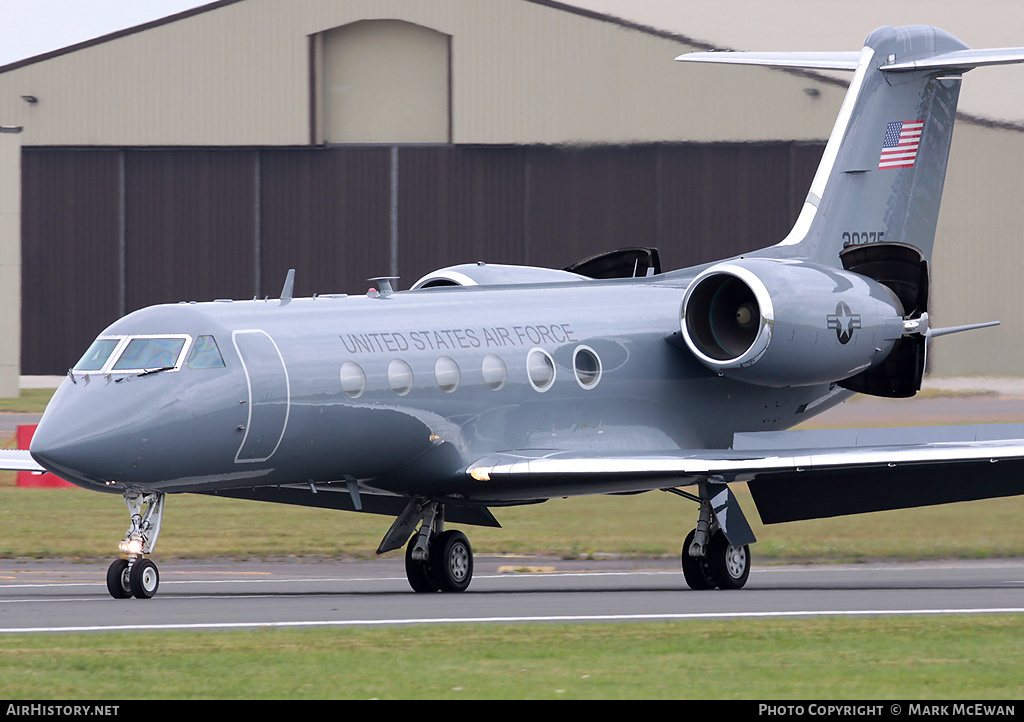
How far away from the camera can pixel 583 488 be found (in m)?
22.2

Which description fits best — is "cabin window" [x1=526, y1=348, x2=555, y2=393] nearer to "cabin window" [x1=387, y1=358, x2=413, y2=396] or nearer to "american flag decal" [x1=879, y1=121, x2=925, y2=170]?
"cabin window" [x1=387, y1=358, x2=413, y2=396]

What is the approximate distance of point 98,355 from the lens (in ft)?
63.9

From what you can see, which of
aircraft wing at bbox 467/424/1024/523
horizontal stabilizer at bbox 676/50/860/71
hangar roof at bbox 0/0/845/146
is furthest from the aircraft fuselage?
hangar roof at bbox 0/0/845/146

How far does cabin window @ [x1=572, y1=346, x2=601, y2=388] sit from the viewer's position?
23.4 meters

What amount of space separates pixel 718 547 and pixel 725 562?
198 millimetres

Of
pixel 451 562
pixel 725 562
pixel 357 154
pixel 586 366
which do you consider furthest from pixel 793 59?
Answer: pixel 357 154

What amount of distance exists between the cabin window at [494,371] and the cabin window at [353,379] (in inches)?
78.6

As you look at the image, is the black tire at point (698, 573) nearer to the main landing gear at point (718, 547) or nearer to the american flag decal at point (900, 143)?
the main landing gear at point (718, 547)

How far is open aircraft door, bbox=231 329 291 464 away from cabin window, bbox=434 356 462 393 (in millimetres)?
2266

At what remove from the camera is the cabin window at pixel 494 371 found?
22.2 m

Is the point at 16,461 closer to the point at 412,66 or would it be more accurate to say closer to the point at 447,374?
the point at 447,374
